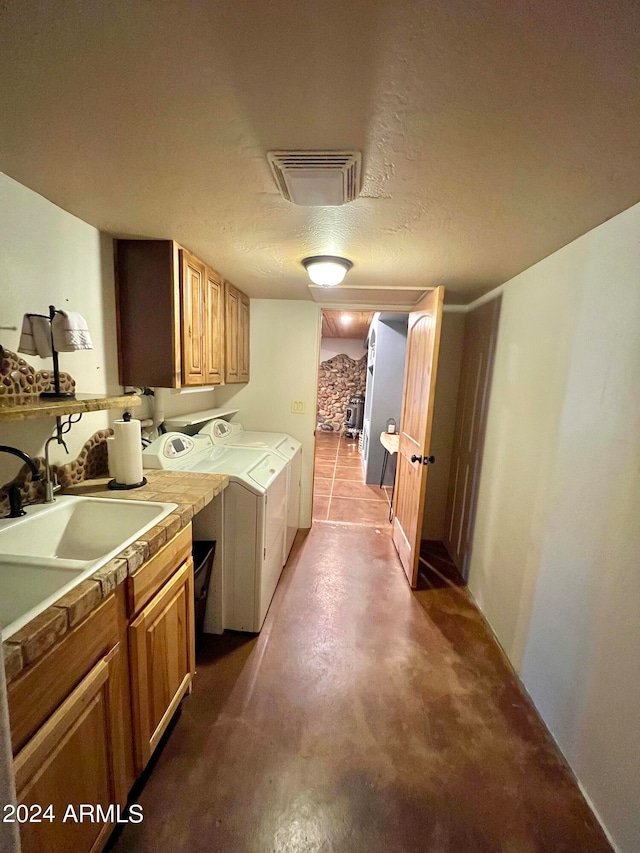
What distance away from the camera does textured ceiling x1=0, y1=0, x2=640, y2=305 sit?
605 millimetres

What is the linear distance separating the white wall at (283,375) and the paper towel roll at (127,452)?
5.12 ft

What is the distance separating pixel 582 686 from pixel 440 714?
594 mm

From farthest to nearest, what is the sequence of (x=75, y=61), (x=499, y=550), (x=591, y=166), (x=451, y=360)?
(x=451, y=360), (x=499, y=550), (x=591, y=166), (x=75, y=61)

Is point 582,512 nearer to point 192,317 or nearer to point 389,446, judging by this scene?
point 192,317

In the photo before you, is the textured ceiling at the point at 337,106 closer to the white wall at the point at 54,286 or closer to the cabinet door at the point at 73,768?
the white wall at the point at 54,286

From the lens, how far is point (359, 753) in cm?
131

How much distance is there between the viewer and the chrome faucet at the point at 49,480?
129 centimetres

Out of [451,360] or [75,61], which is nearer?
[75,61]

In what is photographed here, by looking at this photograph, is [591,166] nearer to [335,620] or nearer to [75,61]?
[75,61]

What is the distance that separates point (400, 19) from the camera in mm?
598

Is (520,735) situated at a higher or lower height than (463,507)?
lower

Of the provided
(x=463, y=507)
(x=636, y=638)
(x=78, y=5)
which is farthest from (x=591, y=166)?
(x=463, y=507)

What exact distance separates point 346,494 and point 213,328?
268cm

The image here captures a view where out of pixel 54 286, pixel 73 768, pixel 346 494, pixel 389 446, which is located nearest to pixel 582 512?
pixel 73 768
